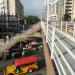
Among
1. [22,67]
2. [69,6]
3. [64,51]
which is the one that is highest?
[69,6]

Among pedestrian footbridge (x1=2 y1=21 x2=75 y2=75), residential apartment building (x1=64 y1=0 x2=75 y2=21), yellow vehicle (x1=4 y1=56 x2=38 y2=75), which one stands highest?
residential apartment building (x1=64 y1=0 x2=75 y2=21)

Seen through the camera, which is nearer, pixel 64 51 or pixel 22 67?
pixel 64 51

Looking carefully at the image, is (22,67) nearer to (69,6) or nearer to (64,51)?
(64,51)

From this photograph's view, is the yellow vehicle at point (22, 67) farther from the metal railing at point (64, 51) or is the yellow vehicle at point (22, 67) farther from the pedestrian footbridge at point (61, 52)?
the metal railing at point (64, 51)

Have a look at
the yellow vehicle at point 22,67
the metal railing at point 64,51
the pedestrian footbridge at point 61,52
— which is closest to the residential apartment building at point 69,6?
the yellow vehicle at point 22,67

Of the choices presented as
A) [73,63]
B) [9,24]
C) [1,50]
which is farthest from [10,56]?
[9,24]

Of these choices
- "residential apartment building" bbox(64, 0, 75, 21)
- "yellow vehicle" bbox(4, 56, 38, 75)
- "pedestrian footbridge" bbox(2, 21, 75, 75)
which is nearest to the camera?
"pedestrian footbridge" bbox(2, 21, 75, 75)

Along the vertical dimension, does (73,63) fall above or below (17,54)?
above

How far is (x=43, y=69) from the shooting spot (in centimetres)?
2044

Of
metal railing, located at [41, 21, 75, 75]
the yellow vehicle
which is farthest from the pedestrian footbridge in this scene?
the yellow vehicle

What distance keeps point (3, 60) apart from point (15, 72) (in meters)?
7.98

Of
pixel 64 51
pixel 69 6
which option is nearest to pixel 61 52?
pixel 64 51

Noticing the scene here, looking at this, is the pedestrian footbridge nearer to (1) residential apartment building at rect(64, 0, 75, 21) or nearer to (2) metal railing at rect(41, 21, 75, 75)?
(2) metal railing at rect(41, 21, 75, 75)

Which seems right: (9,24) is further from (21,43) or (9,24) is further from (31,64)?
(31,64)
